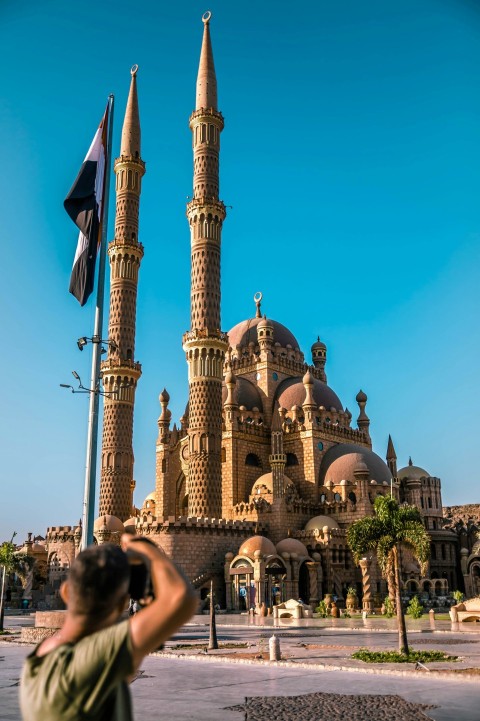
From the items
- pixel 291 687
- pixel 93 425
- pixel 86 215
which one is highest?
pixel 86 215

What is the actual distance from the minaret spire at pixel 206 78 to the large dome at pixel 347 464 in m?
25.8

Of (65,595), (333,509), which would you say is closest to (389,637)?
(65,595)

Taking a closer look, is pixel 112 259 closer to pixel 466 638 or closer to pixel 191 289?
pixel 191 289

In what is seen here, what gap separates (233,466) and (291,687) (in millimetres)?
38168

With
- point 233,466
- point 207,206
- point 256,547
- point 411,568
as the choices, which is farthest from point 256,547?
point 207,206

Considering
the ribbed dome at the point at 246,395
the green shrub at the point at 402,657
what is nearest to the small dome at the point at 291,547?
the ribbed dome at the point at 246,395

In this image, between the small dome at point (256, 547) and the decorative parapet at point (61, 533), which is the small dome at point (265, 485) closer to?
the small dome at point (256, 547)

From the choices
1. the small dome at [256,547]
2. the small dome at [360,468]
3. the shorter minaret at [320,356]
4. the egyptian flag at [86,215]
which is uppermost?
the shorter minaret at [320,356]

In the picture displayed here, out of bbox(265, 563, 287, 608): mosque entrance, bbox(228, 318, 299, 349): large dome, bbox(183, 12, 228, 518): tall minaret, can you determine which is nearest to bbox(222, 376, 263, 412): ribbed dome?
bbox(228, 318, 299, 349): large dome

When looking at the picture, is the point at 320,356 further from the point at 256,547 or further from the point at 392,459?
the point at 256,547

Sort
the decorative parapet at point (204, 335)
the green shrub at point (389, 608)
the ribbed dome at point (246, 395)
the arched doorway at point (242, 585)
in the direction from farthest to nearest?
the ribbed dome at point (246, 395), the decorative parapet at point (204, 335), the arched doorway at point (242, 585), the green shrub at point (389, 608)

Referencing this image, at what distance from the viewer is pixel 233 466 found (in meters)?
49.6

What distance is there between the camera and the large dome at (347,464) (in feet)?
159

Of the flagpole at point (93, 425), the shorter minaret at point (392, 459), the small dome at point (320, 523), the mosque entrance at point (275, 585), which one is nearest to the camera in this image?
the flagpole at point (93, 425)
